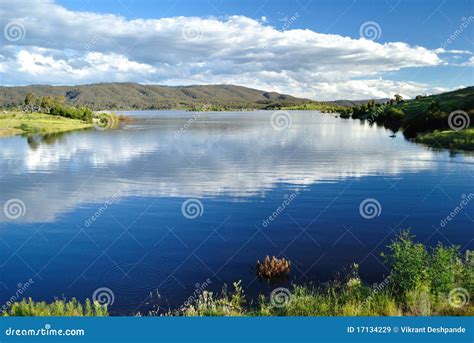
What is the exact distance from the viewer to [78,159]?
5903cm

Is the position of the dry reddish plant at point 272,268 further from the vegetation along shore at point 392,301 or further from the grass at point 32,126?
the grass at point 32,126

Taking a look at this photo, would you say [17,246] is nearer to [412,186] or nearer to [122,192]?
[122,192]

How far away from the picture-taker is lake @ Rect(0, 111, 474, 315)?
20562mm

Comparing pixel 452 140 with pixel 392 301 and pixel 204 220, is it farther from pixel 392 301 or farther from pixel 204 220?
pixel 392 301

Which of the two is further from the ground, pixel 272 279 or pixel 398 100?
pixel 398 100

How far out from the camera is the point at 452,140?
6862 cm

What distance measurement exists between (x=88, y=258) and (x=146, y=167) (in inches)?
1125

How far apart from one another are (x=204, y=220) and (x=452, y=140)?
172 ft

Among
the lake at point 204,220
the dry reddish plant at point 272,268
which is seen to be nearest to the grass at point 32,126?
the lake at point 204,220

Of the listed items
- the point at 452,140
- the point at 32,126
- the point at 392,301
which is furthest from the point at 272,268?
the point at 32,126

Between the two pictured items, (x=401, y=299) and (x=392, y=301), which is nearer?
(x=392, y=301)

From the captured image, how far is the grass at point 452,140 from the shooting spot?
6569cm

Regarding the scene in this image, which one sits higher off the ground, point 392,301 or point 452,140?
point 452,140

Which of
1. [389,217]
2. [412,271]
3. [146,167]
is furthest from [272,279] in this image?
[146,167]
